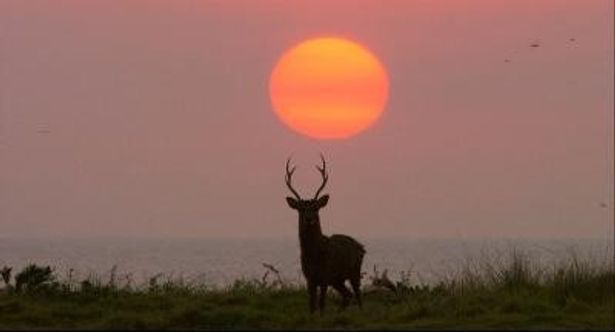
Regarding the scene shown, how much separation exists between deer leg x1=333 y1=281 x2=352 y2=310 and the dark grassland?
0.63ft

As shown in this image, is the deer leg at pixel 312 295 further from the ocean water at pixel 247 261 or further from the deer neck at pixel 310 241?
the ocean water at pixel 247 261

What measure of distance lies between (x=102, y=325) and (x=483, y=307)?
515cm

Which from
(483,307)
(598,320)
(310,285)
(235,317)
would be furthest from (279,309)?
(598,320)

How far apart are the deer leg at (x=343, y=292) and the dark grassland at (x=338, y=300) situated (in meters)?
0.19

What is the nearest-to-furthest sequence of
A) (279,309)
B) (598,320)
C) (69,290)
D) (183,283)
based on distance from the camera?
1. (598,320)
2. (279,309)
3. (69,290)
4. (183,283)

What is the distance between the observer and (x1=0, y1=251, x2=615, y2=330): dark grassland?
15763 millimetres

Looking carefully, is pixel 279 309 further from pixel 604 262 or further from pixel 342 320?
pixel 604 262

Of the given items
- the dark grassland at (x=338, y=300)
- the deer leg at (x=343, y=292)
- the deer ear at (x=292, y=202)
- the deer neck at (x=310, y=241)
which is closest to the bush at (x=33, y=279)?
the dark grassland at (x=338, y=300)

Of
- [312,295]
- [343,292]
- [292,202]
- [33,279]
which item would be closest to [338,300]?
[343,292]

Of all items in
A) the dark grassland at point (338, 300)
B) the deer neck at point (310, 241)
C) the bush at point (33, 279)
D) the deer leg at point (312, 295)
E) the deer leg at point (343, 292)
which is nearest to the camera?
the dark grassland at point (338, 300)

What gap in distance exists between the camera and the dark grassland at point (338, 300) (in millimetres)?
15763

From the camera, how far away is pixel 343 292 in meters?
18.5

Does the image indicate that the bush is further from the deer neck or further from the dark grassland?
the deer neck

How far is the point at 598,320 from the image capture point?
15570mm
